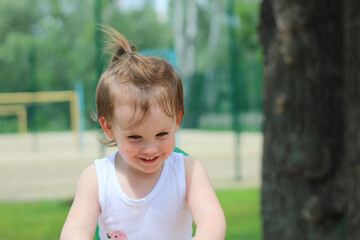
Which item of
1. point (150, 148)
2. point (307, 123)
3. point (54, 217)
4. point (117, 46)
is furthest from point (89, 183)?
point (54, 217)

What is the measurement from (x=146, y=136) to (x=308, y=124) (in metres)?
1.95

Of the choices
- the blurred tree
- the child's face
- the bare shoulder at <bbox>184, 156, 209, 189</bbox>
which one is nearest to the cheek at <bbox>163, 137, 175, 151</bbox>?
the child's face

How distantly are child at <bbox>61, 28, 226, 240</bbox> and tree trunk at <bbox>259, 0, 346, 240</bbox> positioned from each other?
5.31 feet

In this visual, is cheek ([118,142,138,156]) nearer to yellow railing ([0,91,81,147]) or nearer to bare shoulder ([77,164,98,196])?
bare shoulder ([77,164,98,196])

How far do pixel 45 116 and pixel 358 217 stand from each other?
36.2ft

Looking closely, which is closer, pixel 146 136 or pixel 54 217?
pixel 146 136

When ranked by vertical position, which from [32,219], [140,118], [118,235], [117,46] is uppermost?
[117,46]

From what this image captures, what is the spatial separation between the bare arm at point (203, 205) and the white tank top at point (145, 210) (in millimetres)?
38

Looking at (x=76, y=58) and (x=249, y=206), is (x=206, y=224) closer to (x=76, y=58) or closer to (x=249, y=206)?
(x=249, y=206)

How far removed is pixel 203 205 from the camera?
5.48 feet

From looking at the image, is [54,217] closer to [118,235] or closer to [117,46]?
[118,235]

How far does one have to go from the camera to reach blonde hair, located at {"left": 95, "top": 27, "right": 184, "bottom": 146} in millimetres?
1591

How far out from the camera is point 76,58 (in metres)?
11.7

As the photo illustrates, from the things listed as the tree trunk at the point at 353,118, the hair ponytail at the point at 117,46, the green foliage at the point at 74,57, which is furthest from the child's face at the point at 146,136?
the green foliage at the point at 74,57
